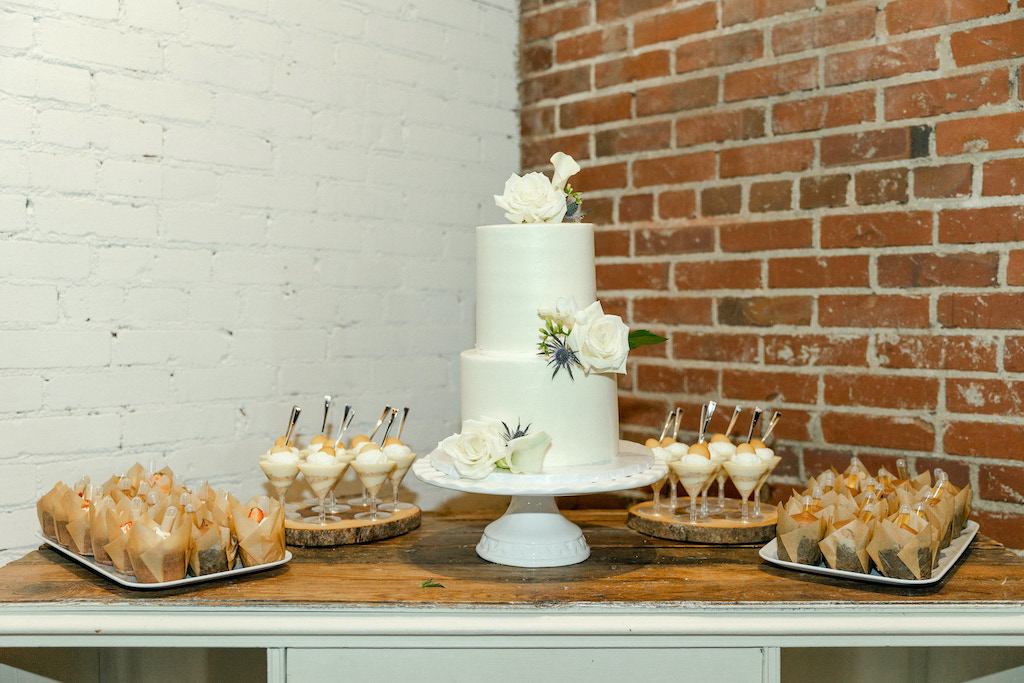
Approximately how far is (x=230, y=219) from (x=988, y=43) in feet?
4.94

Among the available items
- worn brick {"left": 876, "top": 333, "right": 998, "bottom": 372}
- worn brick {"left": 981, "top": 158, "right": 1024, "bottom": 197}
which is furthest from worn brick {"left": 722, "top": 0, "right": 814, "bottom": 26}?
worn brick {"left": 876, "top": 333, "right": 998, "bottom": 372}

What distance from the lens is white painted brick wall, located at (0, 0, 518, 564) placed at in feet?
5.28

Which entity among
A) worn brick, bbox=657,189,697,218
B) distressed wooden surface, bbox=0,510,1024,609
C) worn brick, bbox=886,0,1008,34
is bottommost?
distressed wooden surface, bbox=0,510,1024,609

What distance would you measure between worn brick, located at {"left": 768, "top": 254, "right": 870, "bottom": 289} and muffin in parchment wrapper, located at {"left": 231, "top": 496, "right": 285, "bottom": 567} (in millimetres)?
1147

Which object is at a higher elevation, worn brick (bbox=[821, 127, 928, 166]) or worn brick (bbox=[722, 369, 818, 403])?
worn brick (bbox=[821, 127, 928, 166])

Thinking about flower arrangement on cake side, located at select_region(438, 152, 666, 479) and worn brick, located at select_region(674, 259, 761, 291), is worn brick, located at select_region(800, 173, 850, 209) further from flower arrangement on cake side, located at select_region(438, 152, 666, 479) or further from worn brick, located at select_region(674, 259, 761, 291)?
flower arrangement on cake side, located at select_region(438, 152, 666, 479)

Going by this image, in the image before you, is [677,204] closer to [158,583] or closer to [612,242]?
[612,242]

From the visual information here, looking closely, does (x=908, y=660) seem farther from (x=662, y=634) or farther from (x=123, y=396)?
(x=123, y=396)

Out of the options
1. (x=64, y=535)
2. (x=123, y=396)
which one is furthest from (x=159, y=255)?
(x=64, y=535)

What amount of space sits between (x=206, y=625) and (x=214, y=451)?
73 centimetres

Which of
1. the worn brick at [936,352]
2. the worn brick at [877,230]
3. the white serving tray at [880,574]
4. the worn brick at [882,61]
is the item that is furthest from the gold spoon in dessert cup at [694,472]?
the worn brick at [882,61]

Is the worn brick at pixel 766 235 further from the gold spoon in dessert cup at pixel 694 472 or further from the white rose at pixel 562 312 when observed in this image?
the white rose at pixel 562 312

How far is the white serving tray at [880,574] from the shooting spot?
48.3 inches

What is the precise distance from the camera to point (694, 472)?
4.93 ft
